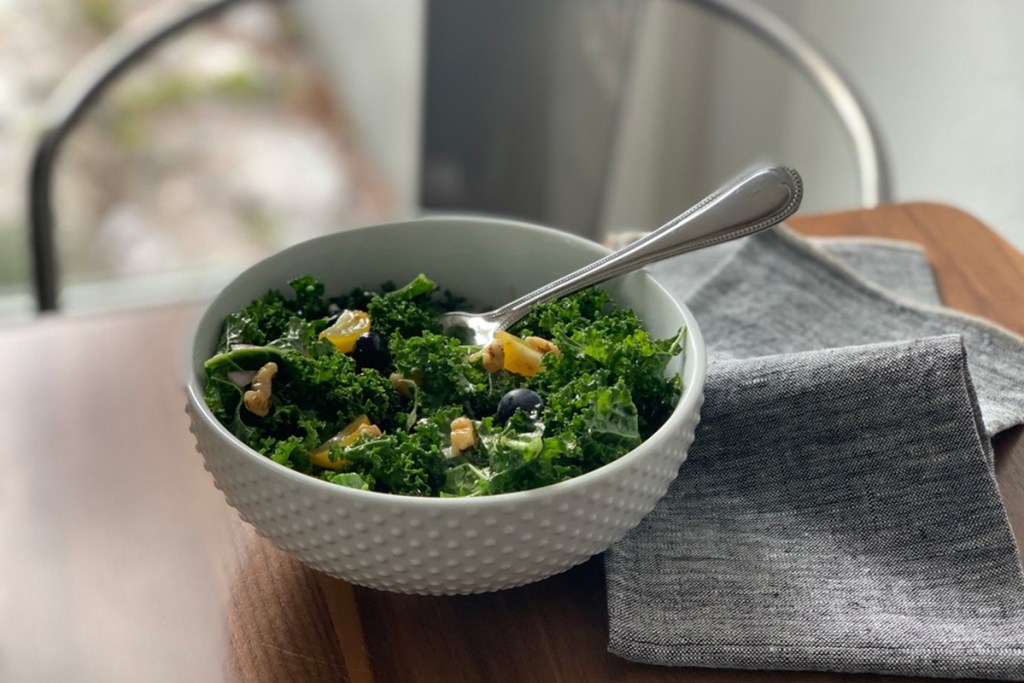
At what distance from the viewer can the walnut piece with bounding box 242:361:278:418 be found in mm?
777

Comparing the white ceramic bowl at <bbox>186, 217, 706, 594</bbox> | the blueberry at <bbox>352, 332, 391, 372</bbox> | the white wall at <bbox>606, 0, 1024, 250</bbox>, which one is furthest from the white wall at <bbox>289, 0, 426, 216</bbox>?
the white ceramic bowl at <bbox>186, 217, 706, 594</bbox>

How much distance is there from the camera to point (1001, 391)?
3.14ft

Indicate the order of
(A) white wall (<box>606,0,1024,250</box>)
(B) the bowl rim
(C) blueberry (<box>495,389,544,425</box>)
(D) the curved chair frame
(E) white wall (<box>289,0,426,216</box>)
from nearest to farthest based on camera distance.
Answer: (B) the bowl rim, (C) blueberry (<box>495,389,544,425</box>), (D) the curved chair frame, (A) white wall (<box>606,0,1024,250</box>), (E) white wall (<box>289,0,426,216</box>)

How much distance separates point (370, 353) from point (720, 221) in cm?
27

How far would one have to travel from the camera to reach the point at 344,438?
77cm

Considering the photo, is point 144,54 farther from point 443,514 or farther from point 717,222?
point 443,514

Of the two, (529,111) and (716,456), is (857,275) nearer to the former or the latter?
(716,456)

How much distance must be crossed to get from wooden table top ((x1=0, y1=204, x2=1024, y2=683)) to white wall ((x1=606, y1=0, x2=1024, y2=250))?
0.93m

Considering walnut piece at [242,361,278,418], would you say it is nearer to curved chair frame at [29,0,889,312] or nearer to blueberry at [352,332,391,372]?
blueberry at [352,332,391,372]

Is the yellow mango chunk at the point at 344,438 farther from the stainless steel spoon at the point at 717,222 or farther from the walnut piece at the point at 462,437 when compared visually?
the stainless steel spoon at the point at 717,222

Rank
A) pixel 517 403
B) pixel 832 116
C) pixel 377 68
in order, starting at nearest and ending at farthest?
pixel 517 403 < pixel 832 116 < pixel 377 68

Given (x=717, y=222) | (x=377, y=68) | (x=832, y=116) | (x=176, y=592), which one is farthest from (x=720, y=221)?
(x=377, y=68)


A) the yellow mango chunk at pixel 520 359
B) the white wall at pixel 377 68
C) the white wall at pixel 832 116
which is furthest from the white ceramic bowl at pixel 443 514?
the white wall at pixel 377 68

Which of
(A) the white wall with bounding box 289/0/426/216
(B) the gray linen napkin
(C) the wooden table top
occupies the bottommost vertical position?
(A) the white wall with bounding box 289/0/426/216
